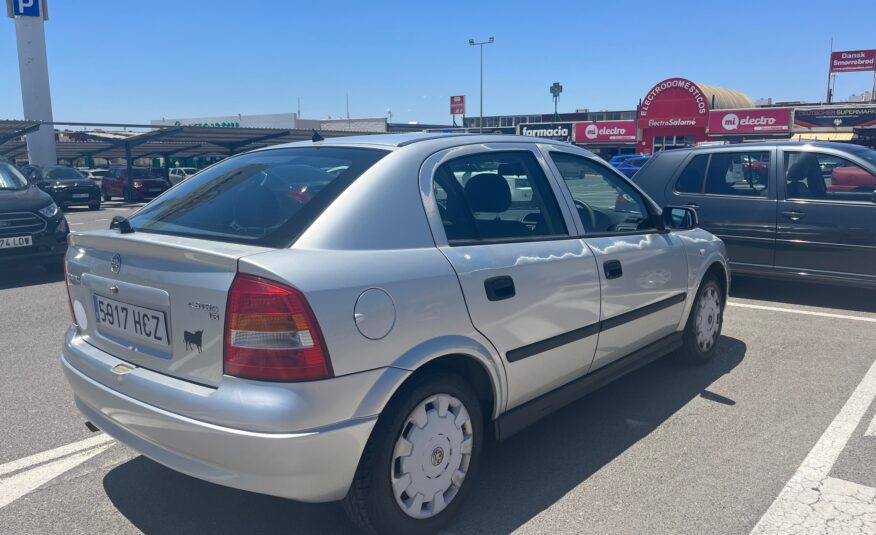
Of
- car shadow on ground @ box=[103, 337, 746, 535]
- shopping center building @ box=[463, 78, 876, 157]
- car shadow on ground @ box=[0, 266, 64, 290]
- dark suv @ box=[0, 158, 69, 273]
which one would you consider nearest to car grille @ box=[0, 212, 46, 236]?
dark suv @ box=[0, 158, 69, 273]

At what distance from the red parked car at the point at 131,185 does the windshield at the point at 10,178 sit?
68.2 feet

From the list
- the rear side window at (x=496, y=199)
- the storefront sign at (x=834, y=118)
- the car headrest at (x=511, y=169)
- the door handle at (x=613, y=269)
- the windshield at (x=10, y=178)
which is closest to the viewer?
the rear side window at (x=496, y=199)

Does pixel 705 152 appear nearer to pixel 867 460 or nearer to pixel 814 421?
pixel 814 421

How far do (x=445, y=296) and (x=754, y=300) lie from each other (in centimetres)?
589

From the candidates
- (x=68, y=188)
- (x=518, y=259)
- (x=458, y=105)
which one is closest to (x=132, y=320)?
(x=518, y=259)

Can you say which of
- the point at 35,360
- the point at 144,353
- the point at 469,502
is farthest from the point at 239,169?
the point at 35,360

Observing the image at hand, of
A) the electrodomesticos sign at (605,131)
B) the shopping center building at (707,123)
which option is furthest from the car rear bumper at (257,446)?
the electrodomesticos sign at (605,131)

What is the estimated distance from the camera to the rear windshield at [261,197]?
106 inches

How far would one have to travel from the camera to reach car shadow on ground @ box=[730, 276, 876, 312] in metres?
7.23

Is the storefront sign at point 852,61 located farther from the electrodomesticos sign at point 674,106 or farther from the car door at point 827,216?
the car door at point 827,216

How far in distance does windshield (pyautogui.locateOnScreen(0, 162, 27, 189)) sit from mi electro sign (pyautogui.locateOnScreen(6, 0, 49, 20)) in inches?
1063

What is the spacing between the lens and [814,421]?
4051 mm

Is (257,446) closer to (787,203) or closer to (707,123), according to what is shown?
(787,203)

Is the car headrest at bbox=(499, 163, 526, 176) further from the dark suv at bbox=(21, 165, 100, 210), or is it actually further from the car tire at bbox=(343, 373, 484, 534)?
the dark suv at bbox=(21, 165, 100, 210)
